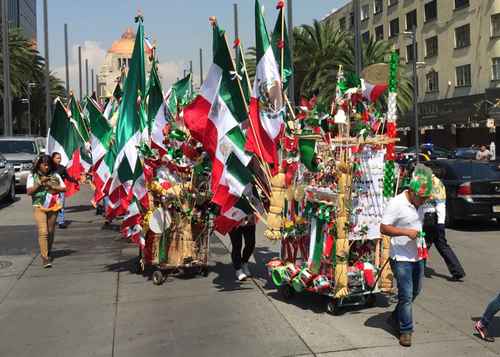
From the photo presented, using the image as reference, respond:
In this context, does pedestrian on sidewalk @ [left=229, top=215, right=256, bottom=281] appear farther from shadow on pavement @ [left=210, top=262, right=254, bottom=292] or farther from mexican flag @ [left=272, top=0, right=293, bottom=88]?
mexican flag @ [left=272, top=0, right=293, bottom=88]

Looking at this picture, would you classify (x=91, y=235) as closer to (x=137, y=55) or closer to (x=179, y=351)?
(x=137, y=55)

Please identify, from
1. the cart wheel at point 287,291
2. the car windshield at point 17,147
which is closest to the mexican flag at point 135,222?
the cart wheel at point 287,291

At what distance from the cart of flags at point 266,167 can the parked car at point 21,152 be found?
44.6 feet

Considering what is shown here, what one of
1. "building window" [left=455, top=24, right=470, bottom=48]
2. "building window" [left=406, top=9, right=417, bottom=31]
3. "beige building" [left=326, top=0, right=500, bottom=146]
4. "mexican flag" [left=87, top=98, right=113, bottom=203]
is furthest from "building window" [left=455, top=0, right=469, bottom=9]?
"mexican flag" [left=87, top=98, right=113, bottom=203]

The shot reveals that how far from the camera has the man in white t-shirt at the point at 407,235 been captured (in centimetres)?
518

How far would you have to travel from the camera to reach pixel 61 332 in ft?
19.3

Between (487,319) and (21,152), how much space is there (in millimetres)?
19854

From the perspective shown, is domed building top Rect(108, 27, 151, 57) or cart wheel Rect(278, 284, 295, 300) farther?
domed building top Rect(108, 27, 151, 57)

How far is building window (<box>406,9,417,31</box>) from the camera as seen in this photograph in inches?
2051

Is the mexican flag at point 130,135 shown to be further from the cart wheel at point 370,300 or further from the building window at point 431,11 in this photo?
the building window at point 431,11

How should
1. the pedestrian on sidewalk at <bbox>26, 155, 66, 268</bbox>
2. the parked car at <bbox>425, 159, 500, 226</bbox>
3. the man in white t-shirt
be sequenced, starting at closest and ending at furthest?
1. the man in white t-shirt
2. the pedestrian on sidewalk at <bbox>26, 155, 66, 268</bbox>
3. the parked car at <bbox>425, 159, 500, 226</bbox>

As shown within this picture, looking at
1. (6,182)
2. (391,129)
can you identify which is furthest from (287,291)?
(6,182)

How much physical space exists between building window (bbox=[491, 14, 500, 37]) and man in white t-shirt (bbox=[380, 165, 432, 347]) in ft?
134

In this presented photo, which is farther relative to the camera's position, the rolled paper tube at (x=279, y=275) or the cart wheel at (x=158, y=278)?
the cart wheel at (x=158, y=278)
